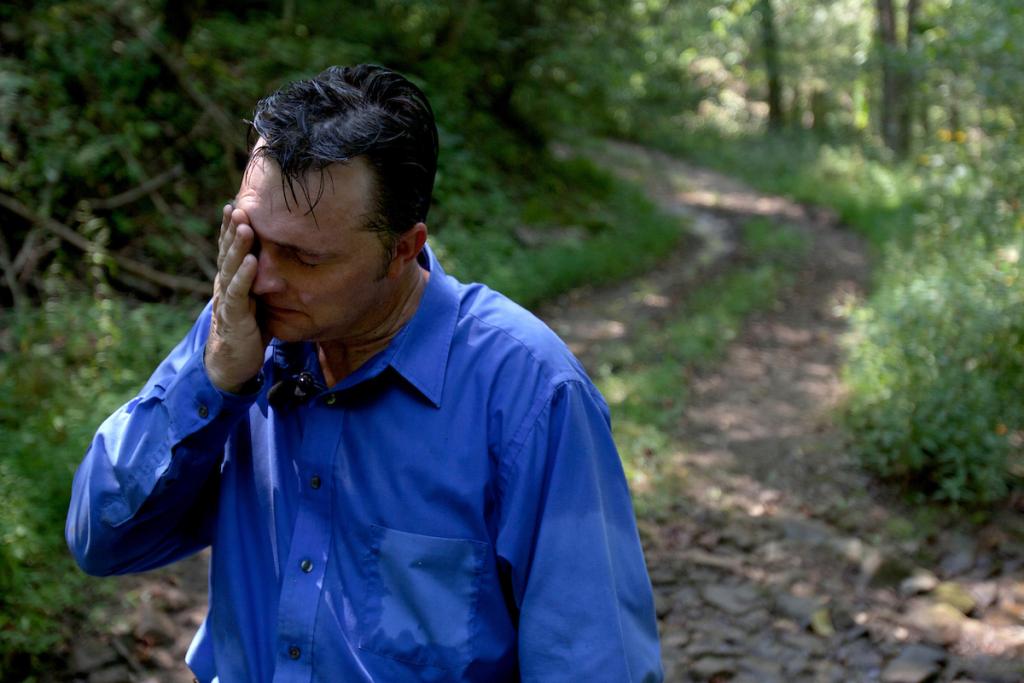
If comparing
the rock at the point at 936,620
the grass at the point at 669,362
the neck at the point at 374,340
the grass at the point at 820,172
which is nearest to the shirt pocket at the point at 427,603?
the neck at the point at 374,340

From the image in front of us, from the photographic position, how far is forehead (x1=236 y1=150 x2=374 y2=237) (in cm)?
164

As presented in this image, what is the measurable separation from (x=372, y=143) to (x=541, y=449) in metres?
0.61

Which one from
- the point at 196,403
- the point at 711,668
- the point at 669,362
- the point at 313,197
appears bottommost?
the point at 711,668

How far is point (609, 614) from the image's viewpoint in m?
1.61

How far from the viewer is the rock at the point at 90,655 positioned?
3.29 m

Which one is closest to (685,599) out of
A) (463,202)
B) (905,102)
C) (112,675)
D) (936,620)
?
(936,620)

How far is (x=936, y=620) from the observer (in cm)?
424

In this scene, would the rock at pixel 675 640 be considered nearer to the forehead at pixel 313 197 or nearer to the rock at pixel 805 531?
the rock at pixel 805 531

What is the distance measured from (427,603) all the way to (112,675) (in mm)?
2183

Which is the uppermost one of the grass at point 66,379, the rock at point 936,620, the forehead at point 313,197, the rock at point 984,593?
the forehead at point 313,197

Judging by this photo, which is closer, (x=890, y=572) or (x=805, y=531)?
(x=890, y=572)

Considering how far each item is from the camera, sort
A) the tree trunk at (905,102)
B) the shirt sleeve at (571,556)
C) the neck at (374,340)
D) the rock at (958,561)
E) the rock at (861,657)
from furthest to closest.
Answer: the tree trunk at (905,102) < the rock at (958,561) < the rock at (861,657) < the neck at (374,340) < the shirt sleeve at (571,556)

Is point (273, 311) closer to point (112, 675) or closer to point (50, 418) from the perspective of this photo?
point (112, 675)

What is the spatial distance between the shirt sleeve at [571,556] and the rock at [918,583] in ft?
10.7
